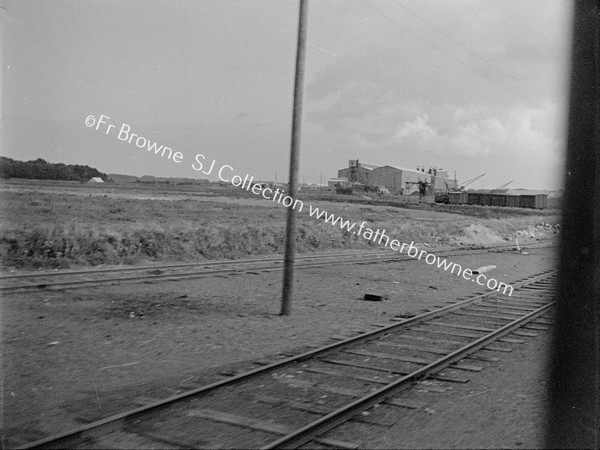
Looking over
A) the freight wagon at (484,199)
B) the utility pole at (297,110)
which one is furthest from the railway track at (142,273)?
the freight wagon at (484,199)

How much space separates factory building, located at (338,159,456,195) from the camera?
111m

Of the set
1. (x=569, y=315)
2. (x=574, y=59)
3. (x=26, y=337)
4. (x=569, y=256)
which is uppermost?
(x=574, y=59)

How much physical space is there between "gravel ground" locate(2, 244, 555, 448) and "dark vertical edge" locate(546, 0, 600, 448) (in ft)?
0.89

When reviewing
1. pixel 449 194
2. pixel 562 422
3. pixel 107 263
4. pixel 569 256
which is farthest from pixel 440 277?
pixel 449 194

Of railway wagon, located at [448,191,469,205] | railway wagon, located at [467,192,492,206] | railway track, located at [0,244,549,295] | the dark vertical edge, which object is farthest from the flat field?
railway wagon, located at [467,192,492,206]

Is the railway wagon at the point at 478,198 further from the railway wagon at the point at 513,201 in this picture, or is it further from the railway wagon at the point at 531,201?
the railway wagon at the point at 531,201

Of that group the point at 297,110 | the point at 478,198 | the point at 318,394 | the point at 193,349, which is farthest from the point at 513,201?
the point at 318,394

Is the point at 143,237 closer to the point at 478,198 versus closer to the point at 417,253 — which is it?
the point at 417,253

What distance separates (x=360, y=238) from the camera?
92.6ft

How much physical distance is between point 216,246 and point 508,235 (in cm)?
2469

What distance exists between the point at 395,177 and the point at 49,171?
77.3 meters

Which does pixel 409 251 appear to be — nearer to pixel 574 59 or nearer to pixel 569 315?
pixel 569 315

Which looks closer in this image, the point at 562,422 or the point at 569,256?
the point at 562,422

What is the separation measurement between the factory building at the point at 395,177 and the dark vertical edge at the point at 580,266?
100 meters
